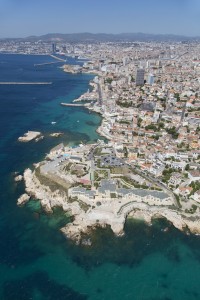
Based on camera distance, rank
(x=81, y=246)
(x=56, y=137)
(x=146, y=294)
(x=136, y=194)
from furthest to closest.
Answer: (x=56, y=137), (x=136, y=194), (x=81, y=246), (x=146, y=294)

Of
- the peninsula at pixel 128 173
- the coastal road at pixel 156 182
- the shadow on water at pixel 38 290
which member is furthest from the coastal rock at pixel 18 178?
the coastal road at pixel 156 182

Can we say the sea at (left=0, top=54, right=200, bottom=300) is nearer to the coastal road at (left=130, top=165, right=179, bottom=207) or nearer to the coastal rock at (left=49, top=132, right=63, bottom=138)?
the coastal road at (left=130, top=165, right=179, bottom=207)

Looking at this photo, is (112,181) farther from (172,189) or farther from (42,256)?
(42,256)

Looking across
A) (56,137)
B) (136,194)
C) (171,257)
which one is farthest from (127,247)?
(56,137)

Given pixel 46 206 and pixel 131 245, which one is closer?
pixel 131 245

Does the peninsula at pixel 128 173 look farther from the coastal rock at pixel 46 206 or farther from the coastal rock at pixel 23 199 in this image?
the coastal rock at pixel 23 199

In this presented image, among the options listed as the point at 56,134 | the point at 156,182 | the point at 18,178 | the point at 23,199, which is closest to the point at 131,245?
the point at 156,182

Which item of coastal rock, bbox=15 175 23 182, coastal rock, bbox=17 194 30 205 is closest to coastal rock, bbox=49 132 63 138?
coastal rock, bbox=15 175 23 182

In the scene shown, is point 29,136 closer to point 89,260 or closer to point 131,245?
point 89,260

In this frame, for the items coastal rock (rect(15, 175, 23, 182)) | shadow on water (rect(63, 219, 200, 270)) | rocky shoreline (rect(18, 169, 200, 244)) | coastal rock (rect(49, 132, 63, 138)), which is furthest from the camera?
coastal rock (rect(49, 132, 63, 138))
